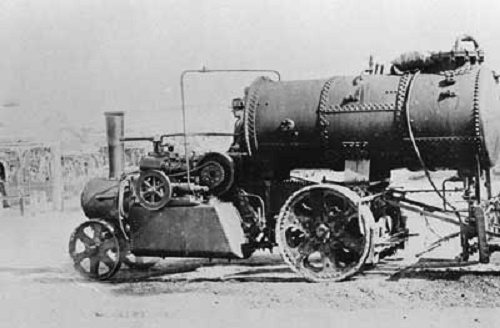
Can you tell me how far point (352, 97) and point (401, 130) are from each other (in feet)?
2.44

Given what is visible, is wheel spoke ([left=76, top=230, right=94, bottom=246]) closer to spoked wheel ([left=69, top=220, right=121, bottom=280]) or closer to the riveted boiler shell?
spoked wheel ([left=69, top=220, right=121, bottom=280])

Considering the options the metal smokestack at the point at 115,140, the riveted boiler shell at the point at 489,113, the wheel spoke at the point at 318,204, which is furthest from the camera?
the metal smokestack at the point at 115,140

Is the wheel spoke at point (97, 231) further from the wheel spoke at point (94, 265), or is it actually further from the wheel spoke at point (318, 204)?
the wheel spoke at point (318, 204)

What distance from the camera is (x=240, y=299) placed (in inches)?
360

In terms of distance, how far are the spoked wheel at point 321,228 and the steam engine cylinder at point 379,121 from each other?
638 mm

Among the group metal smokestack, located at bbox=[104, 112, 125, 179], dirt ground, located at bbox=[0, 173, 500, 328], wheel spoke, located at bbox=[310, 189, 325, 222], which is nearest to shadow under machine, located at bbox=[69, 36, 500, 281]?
wheel spoke, located at bbox=[310, 189, 325, 222]

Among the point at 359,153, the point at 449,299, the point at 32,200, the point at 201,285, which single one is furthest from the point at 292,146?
the point at 32,200

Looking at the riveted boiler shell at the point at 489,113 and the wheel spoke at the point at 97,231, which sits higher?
the riveted boiler shell at the point at 489,113

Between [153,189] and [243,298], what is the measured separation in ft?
7.42

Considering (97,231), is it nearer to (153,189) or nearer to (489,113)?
(153,189)

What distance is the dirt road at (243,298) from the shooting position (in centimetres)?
790

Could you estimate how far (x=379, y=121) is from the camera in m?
10.1

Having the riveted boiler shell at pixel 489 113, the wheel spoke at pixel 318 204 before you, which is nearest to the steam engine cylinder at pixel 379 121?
the riveted boiler shell at pixel 489 113

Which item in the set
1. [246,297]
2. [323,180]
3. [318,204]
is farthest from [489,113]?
[246,297]
